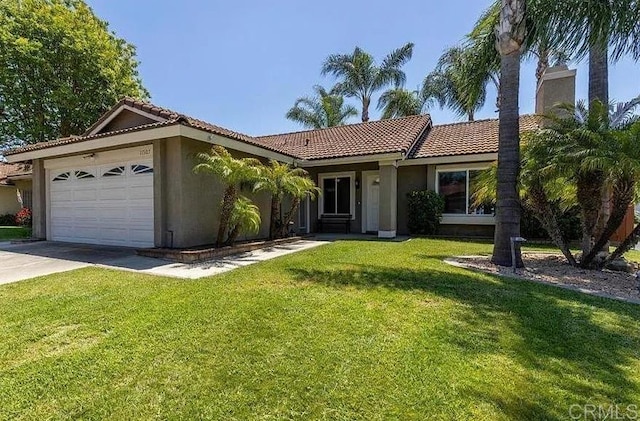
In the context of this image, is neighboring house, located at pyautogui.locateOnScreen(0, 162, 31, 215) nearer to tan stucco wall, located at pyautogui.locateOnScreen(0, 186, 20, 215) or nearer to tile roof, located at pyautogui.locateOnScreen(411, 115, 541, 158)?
tan stucco wall, located at pyautogui.locateOnScreen(0, 186, 20, 215)

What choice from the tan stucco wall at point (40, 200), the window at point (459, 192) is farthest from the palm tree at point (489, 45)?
the tan stucco wall at point (40, 200)

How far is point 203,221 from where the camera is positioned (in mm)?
10383

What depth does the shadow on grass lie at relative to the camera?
10.2 ft

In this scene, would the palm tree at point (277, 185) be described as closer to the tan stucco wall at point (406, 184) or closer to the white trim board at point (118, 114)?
the white trim board at point (118, 114)

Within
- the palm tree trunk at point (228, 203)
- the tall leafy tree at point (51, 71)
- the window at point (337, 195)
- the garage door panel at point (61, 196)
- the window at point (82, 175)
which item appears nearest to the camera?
the palm tree trunk at point (228, 203)

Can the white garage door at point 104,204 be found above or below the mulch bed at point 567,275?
above

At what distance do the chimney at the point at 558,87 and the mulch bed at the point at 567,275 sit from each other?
877 centimetres

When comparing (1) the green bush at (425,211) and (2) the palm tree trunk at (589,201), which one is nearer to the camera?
(2) the palm tree trunk at (589,201)

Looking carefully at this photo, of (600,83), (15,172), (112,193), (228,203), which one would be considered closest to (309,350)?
(228,203)

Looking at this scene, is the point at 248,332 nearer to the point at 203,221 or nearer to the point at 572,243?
the point at 203,221

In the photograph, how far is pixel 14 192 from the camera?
25906mm

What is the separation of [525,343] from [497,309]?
120 centimetres

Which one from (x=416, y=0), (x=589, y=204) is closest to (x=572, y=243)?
(x=589, y=204)

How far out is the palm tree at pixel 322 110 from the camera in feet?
101
